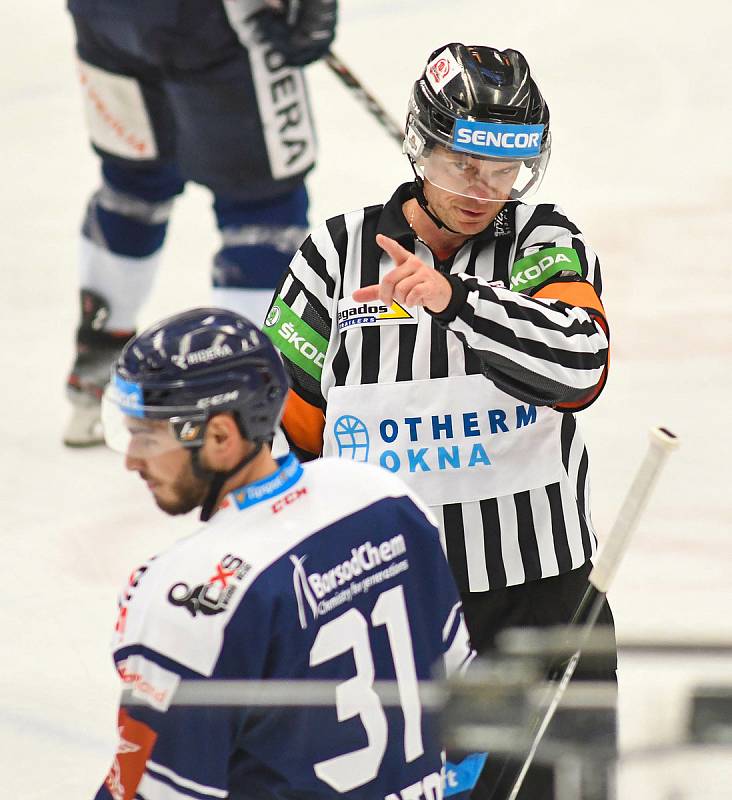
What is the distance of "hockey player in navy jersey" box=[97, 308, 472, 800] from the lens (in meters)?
1.42

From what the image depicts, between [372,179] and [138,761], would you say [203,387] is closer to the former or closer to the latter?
[138,761]

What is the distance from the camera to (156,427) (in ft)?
4.93

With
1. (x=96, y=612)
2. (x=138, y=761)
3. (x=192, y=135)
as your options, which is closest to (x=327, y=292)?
(x=138, y=761)

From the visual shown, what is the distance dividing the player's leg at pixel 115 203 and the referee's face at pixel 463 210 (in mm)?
1849

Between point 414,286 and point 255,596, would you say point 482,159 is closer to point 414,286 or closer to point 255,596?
point 414,286

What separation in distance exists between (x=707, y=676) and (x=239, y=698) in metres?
0.43

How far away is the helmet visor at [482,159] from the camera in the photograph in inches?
75.6

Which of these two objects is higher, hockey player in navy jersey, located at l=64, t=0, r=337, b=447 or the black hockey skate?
hockey player in navy jersey, located at l=64, t=0, r=337, b=447

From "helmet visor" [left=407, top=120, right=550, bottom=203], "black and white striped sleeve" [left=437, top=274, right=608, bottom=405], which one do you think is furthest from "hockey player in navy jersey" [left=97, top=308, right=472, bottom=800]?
"helmet visor" [left=407, top=120, right=550, bottom=203]

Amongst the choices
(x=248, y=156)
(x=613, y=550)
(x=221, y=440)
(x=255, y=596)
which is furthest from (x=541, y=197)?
(x=255, y=596)

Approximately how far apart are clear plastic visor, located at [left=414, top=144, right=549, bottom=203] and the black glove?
5.60ft

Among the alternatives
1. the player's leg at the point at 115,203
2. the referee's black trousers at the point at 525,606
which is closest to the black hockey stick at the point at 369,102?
the player's leg at the point at 115,203

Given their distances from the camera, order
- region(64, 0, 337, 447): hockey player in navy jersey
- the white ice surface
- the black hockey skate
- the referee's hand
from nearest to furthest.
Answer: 1. the referee's hand
2. the white ice surface
3. region(64, 0, 337, 447): hockey player in navy jersey
4. the black hockey skate

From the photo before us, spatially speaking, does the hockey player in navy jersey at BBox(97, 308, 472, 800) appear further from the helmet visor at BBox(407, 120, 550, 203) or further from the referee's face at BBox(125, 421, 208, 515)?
the helmet visor at BBox(407, 120, 550, 203)
